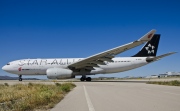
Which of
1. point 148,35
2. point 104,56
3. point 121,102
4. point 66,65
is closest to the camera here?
point 121,102

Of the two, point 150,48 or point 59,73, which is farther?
point 150,48

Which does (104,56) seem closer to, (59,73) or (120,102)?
(59,73)

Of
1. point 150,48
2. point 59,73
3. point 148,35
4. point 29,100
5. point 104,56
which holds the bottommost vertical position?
point 29,100

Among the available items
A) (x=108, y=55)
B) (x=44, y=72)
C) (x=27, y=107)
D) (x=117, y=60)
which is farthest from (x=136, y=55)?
(x=27, y=107)

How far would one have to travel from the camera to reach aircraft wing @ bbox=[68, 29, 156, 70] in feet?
91.4

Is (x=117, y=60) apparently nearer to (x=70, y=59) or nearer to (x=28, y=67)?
(x=70, y=59)

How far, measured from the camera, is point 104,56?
31297 mm

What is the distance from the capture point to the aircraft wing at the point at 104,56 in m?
27.8

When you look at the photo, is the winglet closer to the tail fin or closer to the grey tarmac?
the tail fin

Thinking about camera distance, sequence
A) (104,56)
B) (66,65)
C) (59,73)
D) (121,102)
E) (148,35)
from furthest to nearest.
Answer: (66,65), (59,73), (104,56), (148,35), (121,102)

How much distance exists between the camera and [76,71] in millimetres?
34562

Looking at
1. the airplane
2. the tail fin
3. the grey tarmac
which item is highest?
the tail fin

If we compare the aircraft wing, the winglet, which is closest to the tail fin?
the aircraft wing

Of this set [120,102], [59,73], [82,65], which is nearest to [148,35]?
[82,65]
